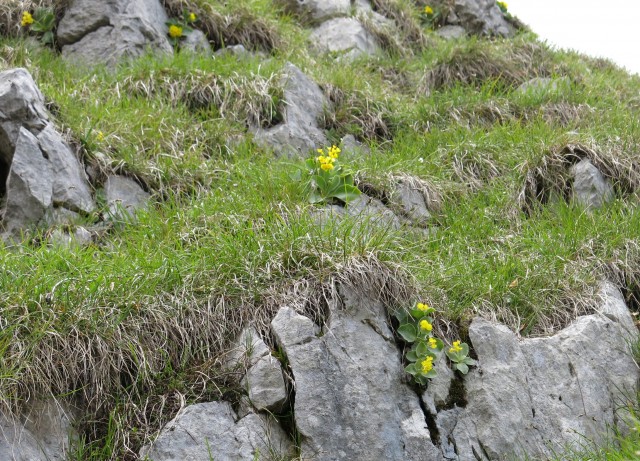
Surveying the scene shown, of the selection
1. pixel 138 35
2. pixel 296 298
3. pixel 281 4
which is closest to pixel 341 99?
pixel 138 35

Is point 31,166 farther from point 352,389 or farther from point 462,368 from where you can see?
point 462,368

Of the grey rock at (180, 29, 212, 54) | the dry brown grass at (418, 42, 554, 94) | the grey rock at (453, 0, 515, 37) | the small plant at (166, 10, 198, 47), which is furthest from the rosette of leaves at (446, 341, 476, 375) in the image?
the grey rock at (453, 0, 515, 37)

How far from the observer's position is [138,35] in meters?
7.30

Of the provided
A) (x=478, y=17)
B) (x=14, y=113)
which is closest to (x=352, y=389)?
(x=14, y=113)

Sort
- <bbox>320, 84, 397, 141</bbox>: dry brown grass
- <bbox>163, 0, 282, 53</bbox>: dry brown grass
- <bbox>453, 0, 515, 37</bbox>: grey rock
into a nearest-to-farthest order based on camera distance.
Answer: <bbox>320, 84, 397, 141</bbox>: dry brown grass < <bbox>163, 0, 282, 53</bbox>: dry brown grass < <bbox>453, 0, 515, 37</bbox>: grey rock

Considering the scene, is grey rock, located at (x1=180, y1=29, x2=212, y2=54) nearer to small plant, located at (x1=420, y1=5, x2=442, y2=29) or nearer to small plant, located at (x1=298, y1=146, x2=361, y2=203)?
small plant, located at (x1=298, y1=146, x2=361, y2=203)

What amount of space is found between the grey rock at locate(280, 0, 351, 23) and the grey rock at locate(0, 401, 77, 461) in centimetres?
666

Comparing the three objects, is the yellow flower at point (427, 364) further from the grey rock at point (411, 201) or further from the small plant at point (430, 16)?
the small plant at point (430, 16)

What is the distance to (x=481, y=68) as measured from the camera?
26.7ft

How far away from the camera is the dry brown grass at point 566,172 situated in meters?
5.77

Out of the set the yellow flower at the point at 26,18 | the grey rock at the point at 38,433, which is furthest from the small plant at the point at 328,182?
the yellow flower at the point at 26,18

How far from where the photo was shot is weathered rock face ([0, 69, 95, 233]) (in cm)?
480

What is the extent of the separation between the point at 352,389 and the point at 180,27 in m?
5.14

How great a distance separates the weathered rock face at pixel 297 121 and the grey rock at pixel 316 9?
246 cm
